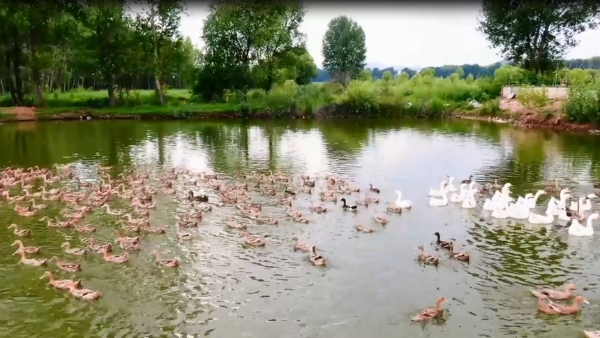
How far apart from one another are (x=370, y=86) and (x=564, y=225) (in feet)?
141

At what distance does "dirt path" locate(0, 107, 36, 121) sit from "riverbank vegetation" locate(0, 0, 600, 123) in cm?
152

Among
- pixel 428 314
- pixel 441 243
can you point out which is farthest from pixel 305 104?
pixel 428 314

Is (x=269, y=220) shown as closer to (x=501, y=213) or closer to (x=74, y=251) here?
(x=74, y=251)

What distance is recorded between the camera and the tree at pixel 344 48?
95688 mm

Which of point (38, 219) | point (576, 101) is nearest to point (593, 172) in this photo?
point (576, 101)

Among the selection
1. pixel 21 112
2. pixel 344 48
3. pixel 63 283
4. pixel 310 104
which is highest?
pixel 344 48

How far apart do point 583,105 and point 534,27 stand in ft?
66.3

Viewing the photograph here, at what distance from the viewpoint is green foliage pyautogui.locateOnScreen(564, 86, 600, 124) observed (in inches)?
1623

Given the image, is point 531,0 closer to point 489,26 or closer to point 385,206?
point 489,26

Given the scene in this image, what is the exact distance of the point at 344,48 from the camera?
314 feet

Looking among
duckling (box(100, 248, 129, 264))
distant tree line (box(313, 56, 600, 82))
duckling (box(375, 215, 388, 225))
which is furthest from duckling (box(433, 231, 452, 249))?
distant tree line (box(313, 56, 600, 82))

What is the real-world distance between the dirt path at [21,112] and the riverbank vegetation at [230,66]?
1.52 m

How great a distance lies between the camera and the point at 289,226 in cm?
1728

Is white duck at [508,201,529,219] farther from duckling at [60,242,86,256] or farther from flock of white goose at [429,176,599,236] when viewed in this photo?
duckling at [60,242,86,256]
